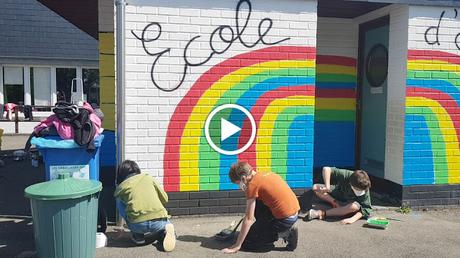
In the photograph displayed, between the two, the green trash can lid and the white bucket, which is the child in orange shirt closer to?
the white bucket

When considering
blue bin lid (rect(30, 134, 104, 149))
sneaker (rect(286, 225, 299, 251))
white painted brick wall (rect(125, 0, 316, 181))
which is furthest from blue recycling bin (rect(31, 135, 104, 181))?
sneaker (rect(286, 225, 299, 251))

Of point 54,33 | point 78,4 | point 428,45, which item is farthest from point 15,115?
point 428,45

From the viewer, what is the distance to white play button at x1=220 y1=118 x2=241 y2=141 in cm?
581

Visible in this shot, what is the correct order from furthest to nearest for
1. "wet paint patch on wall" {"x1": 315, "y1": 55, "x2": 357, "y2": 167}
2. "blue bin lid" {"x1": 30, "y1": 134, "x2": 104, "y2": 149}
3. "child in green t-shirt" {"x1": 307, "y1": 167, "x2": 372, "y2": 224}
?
"wet paint patch on wall" {"x1": 315, "y1": 55, "x2": 357, "y2": 167} < "child in green t-shirt" {"x1": 307, "y1": 167, "x2": 372, "y2": 224} < "blue bin lid" {"x1": 30, "y1": 134, "x2": 104, "y2": 149}

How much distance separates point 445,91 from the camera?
252 inches

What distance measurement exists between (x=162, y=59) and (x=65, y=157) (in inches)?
66.7

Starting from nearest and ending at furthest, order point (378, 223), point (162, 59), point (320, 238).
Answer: point (320, 238) → point (378, 223) → point (162, 59)

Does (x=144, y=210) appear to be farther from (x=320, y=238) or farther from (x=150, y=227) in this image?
(x=320, y=238)

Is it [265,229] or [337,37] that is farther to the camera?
[337,37]

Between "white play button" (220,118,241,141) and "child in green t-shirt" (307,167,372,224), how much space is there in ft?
4.37

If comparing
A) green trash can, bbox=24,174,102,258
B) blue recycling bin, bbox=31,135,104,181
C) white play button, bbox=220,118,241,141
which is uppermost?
white play button, bbox=220,118,241,141

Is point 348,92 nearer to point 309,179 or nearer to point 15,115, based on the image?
point 309,179

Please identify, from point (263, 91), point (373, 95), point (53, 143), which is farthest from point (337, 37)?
point (53, 143)

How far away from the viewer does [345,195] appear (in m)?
6.00
